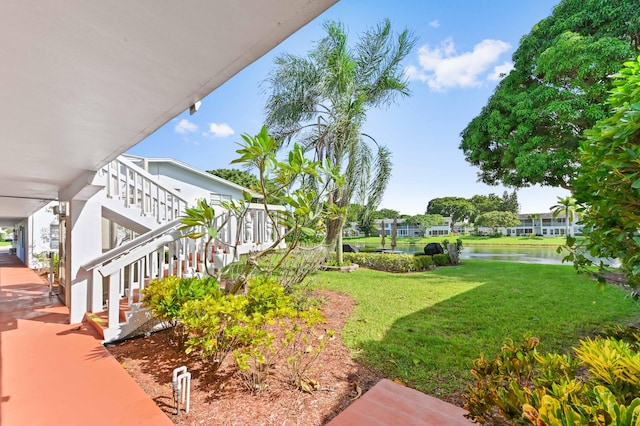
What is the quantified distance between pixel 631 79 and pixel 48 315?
7813mm

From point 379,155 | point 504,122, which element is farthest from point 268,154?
point 504,122

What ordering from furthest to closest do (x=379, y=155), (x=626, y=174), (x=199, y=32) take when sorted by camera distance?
1. (x=379, y=155)
2. (x=626, y=174)
3. (x=199, y=32)

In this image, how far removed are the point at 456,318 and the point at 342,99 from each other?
7.54 meters

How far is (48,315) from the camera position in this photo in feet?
15.8

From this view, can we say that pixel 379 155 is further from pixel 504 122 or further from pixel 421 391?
pixel 421 391

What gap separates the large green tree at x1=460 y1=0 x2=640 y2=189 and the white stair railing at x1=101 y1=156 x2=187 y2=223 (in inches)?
425

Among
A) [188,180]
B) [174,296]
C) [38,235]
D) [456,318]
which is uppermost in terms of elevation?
[188,180]

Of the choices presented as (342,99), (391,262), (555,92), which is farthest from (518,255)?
(342,99)

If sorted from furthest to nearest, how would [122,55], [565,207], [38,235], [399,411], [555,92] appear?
[38,235] < [555,92] < [565,207] < [399,411] < [122,55]

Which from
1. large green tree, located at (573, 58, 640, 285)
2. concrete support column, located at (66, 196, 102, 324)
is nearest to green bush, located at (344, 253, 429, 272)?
large green tree, located at (573, 58, 640, 285)

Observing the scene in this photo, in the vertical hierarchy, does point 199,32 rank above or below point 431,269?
above

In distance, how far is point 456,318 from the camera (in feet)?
15.5

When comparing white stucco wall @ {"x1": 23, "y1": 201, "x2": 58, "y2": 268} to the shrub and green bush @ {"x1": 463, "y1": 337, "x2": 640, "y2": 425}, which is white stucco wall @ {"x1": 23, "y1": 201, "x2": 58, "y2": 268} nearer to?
the shrub

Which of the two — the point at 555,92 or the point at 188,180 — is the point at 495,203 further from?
the point at 188,180
